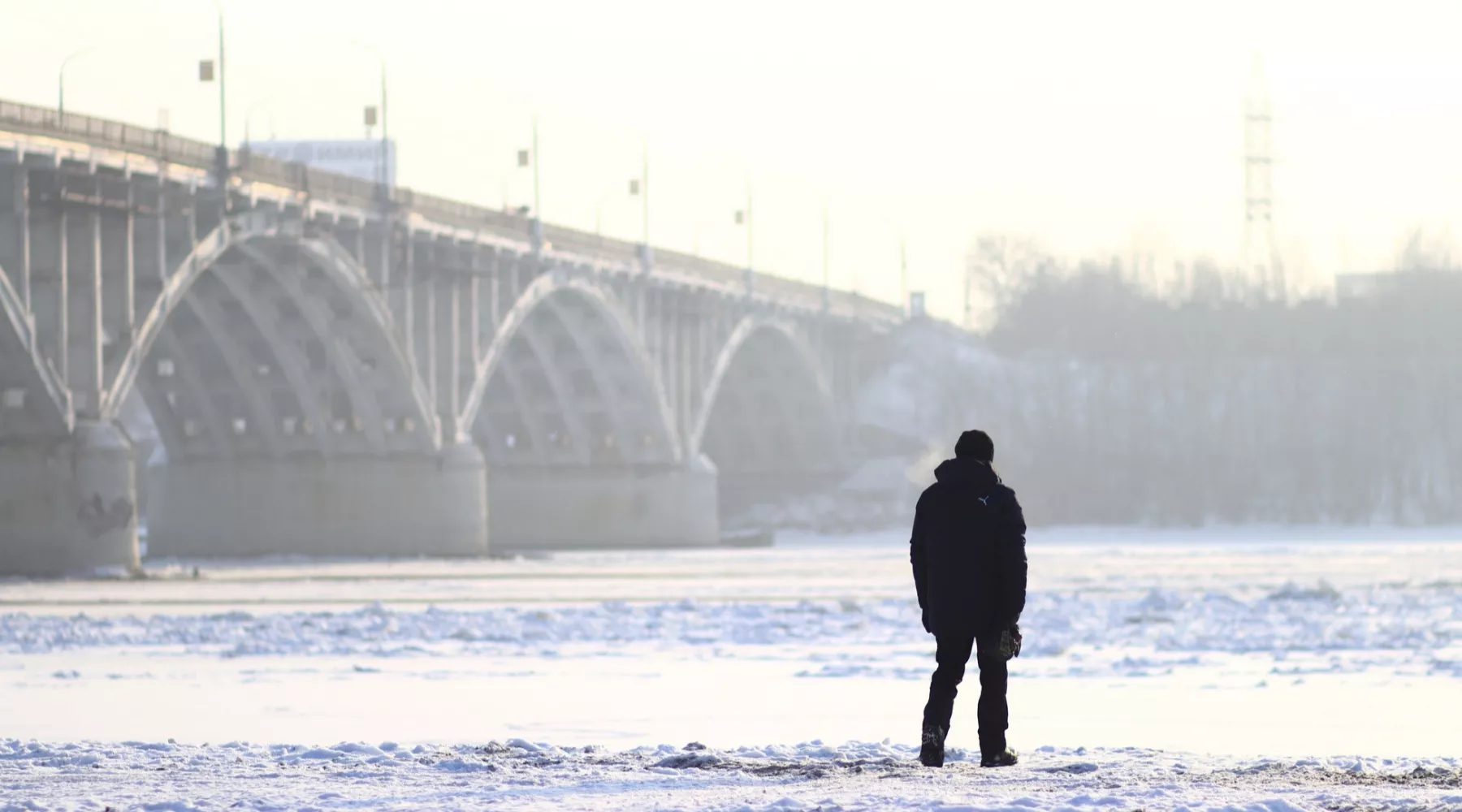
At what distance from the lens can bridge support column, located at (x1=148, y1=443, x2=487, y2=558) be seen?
211 ft

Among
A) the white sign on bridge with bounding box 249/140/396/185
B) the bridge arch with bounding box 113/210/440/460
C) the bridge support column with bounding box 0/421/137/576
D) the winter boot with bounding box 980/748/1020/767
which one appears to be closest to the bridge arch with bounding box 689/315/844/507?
the white sign on bridge with bounding box 249/140/396/185

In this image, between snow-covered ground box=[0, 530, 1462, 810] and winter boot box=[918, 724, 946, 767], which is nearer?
snow-covered ground box=[0, 530, 1462, 810]

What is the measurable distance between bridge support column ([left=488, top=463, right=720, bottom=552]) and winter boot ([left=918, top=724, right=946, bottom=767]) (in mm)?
72399

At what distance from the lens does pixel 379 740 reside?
13055 millimetres

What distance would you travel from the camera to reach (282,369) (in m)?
62.9

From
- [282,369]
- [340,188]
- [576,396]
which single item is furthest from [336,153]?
[340,188]

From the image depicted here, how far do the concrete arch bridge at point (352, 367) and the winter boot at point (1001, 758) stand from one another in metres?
34.9

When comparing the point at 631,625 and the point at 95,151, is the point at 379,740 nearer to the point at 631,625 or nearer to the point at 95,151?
the point at 631,625

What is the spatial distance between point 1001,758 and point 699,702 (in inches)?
202

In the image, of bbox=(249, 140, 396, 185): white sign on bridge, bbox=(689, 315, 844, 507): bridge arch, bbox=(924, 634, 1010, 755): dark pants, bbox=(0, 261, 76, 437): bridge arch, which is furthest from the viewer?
bbox=(689, 315, 844, 507): bridge arch

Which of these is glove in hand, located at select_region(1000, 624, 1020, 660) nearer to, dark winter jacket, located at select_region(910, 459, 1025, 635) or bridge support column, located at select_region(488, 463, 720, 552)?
dark winter jacket, located at select_region(910, 459, 1025, 635)

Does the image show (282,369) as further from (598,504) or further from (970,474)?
(970,474)

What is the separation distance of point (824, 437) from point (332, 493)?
152 feet

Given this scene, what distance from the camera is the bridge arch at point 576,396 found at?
78812 millimetres
